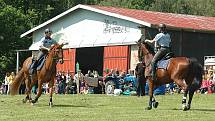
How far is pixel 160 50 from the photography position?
56.9 ft

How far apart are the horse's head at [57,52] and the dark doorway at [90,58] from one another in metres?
23.8

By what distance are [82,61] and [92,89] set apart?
9.62 m

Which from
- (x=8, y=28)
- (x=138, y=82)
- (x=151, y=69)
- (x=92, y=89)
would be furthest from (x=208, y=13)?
(x=151, y=69)

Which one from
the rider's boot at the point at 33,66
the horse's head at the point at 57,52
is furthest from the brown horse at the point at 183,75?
the rider's boot at the point at 33,66

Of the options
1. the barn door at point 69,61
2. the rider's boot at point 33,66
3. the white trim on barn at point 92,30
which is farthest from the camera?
the barn door at point 69,61

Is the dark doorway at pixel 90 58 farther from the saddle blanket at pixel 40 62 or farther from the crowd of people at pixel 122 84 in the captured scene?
the saddle blanket at pixel 40 62

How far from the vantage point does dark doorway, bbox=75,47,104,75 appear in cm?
4288

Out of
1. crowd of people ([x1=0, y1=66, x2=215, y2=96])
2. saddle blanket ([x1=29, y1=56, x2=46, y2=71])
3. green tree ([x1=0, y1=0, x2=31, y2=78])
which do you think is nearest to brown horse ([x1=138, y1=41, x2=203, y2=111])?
saddle blanket ([x1=29, y1=56, x2=46, y2=71])

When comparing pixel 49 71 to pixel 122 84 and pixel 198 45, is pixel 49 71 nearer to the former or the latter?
pixel 122 84

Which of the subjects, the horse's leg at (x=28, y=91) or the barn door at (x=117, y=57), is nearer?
the horse's leg at (x=28, y=91)

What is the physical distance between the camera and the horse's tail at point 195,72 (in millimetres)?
17141

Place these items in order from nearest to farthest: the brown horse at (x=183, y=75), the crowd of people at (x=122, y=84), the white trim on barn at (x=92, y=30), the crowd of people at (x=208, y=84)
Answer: the brown horse at (x=183, y=75) → the crowd of people at (x=122, y=84) → the crowd of people at (x=208, y=84) → the white trim on barn at (x=92, y=30)

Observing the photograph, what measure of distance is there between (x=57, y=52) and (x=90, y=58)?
2567 cm

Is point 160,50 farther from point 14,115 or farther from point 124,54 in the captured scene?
point 124,54
